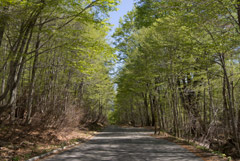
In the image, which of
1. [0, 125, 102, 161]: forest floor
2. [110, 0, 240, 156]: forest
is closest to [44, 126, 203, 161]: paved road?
[0, 125, 102, 161]: forest floor

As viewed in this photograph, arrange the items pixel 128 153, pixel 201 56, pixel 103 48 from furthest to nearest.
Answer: pixel 201 56 < pixel 103 48 < pixel 128 153

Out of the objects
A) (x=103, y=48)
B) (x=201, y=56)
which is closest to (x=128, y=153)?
(x=103, y=48)

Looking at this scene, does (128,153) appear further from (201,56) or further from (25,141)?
(201,56)

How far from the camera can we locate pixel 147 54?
17.4 m

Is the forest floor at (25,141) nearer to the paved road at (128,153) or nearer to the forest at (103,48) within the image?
the forest at (103,48)

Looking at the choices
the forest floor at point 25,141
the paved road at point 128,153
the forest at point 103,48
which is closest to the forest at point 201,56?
the forest at point 103,48

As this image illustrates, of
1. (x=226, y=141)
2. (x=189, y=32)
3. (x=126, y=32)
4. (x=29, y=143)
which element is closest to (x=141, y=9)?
(x=126, y=32)

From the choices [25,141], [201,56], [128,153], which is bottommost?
[128,153]

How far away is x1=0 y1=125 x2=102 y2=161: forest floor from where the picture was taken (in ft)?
23.8

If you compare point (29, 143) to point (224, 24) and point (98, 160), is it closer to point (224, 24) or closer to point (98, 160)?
point (98, 160)

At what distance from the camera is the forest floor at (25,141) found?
7254 mm

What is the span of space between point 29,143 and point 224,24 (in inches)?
419

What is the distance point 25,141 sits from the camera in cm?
916

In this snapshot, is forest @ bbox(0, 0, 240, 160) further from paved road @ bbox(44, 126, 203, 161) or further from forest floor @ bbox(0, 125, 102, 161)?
paved road @ bbox(44, 126, 203, 161)
